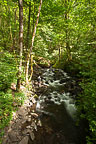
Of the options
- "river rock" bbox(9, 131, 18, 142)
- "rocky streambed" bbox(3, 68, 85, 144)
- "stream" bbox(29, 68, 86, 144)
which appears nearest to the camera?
"river rock" bbox(9, 131, 18, 142)

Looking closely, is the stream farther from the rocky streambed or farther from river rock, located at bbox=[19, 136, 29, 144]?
river rock, located at bbox=[19, 136, 29, 144]

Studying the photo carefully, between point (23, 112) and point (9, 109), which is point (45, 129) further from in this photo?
point (9, 109)

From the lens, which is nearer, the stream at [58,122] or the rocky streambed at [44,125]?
the rocky streambed at [44,125]

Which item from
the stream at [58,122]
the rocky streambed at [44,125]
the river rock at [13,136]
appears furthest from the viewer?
the stream at [58,122]

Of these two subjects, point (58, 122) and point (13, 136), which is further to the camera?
point (58, 122)

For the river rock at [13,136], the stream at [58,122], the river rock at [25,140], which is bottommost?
the stream at [58,122]

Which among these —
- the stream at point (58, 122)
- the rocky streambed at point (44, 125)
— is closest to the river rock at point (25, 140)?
the rocky streambed at point (44, 125)

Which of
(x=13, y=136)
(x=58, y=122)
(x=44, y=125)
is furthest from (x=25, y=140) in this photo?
(x=58, y=122)

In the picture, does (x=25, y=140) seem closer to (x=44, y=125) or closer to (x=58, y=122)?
(x=44, y=125)

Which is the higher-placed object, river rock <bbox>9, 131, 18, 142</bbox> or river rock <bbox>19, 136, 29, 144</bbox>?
river rock <bbox>9, 131, 18, 142</bbox>

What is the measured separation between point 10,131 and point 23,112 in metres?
1.24

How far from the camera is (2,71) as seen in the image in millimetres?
3518

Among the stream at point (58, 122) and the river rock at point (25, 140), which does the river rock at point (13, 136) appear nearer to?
the river rock at point (25, 140)

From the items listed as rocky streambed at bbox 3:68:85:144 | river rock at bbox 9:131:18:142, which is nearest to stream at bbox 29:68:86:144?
rocky streambed at bbox 3:68:85:144
